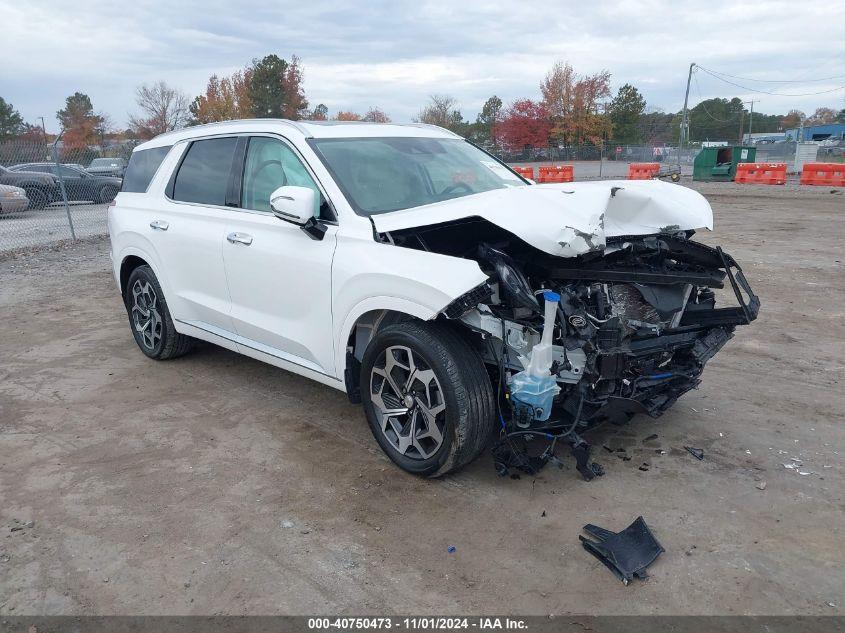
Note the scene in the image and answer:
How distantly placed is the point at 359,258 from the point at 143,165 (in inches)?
122

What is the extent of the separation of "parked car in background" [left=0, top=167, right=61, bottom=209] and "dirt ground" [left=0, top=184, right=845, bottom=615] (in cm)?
1481

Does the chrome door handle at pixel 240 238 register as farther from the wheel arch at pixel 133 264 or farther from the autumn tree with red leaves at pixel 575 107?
the autumn tree with red leaves at pixel 575 107

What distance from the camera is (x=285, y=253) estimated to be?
4043 millimetres

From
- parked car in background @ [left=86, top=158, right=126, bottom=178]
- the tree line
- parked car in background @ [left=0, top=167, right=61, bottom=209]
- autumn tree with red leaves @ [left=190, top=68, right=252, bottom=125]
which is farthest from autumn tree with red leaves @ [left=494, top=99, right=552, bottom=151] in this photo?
parked car in background @ [left=0, top=167, right=61, bottom=209]

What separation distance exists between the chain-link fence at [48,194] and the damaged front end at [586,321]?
1192cm

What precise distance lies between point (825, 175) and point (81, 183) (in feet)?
81.6

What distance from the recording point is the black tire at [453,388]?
3268 millimetres

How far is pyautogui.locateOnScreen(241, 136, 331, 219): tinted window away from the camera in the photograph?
13.6 feet

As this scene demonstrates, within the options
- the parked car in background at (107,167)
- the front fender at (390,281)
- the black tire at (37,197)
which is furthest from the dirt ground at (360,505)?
the parked car in background at (107,167)

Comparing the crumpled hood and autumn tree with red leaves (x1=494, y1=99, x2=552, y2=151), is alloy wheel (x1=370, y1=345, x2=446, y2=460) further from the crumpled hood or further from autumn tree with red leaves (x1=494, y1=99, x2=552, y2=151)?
autumn tree with red leaves (x1=494, y1=99, x2=552, y2=151)

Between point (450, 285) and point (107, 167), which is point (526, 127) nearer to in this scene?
point (107, 167)

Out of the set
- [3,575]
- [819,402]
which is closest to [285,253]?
[3,575]

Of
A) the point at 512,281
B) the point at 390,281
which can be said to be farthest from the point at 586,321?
the point at 390,281

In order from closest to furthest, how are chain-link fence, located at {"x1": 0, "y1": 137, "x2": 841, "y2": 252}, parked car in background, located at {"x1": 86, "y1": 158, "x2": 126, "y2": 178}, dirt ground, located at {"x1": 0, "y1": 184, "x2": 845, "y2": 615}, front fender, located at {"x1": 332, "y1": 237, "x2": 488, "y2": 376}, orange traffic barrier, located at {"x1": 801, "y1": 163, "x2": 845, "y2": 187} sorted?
dirt ground, located at {"x1": 0, "y1": 184, "x2": 845, "y2": 615}
front fender, located at {"x1": 332, "y1": 237, "x2": 488, "y2": 376}
chain-link fence, located at {"x1": 0, "y1": 137, "x2": 841, "y2": 252}
parked car in background, located at {"x1": 86, "y1": 158, "x2": 126, "y2": 178}
orange traffic barrier, located at {"x1": 801, "y1": 163, "x2": 845, "y2": 187}
